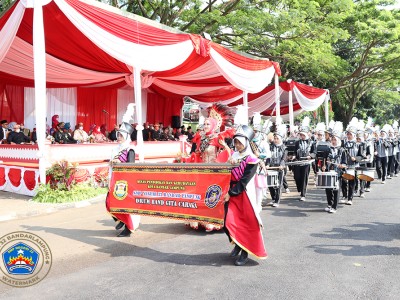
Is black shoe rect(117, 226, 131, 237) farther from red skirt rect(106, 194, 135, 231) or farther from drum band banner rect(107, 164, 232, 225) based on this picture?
drum band banner rect(107, 164, 232, 225)

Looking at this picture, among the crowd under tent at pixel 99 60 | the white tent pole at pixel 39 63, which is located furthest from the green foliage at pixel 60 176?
the white tent pole at pixel 39 63

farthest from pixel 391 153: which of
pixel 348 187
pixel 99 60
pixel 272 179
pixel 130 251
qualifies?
pixel 130 251

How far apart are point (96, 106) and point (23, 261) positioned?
1250 cm

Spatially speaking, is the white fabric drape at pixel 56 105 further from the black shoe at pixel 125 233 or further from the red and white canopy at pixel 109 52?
the black shoe at pixel 125 233

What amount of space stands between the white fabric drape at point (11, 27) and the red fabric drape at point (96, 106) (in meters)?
6.96

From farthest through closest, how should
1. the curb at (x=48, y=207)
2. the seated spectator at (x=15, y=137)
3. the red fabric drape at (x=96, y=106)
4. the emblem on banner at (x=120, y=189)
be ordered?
the red fabric drape at (x=96, y=106) < the seated spectator at (x=15, y=137) < the curb at (x=48, y=207) < the emblem on banner at (x=120, y=189)

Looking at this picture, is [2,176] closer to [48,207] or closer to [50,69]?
[48,207]

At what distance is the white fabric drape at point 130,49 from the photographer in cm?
784

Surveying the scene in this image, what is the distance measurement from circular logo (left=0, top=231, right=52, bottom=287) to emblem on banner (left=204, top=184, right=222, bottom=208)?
77.3 inches

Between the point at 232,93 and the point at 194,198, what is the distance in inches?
499

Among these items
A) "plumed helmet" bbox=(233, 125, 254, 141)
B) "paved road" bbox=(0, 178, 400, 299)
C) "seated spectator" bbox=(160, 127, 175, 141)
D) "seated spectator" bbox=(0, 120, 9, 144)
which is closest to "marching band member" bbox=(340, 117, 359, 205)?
"paved road" bbox=(0, 178, 400, 299)

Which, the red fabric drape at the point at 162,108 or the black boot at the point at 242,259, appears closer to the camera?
the black boot at the point at 242,259

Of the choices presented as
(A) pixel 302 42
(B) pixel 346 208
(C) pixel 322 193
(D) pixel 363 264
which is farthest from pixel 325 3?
(D) pixel 363 264

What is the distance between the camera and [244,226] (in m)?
4.43
